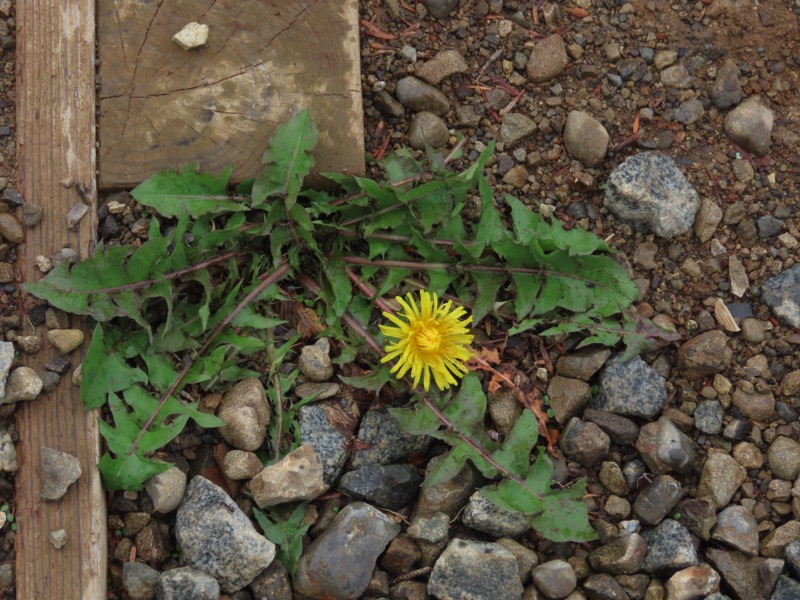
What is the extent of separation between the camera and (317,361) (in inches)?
149

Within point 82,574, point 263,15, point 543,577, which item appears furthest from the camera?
point 263,15

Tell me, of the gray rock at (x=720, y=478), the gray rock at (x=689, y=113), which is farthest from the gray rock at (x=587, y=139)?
the gray rock at (x=720, y=478)

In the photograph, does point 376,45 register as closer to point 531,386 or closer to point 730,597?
point 531,386

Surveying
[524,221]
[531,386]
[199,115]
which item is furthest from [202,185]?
[531,386]

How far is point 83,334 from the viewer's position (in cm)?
361

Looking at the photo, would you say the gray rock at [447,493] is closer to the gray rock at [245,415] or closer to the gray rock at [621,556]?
the gray rock at [621,556]

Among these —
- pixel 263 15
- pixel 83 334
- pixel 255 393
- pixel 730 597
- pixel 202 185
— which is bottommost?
pixel 730 597

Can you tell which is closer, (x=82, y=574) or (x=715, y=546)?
(x=82, y=574)

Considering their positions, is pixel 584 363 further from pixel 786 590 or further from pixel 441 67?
pixel 441 67

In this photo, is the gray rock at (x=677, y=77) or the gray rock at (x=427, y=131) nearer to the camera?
the gray rock at (x=427, y=131)

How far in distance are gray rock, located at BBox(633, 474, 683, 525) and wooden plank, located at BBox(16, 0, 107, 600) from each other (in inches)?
84.4

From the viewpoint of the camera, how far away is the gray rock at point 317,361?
12.4ft

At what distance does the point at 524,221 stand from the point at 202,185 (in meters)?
1.37

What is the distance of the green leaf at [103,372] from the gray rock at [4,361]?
0.27m
